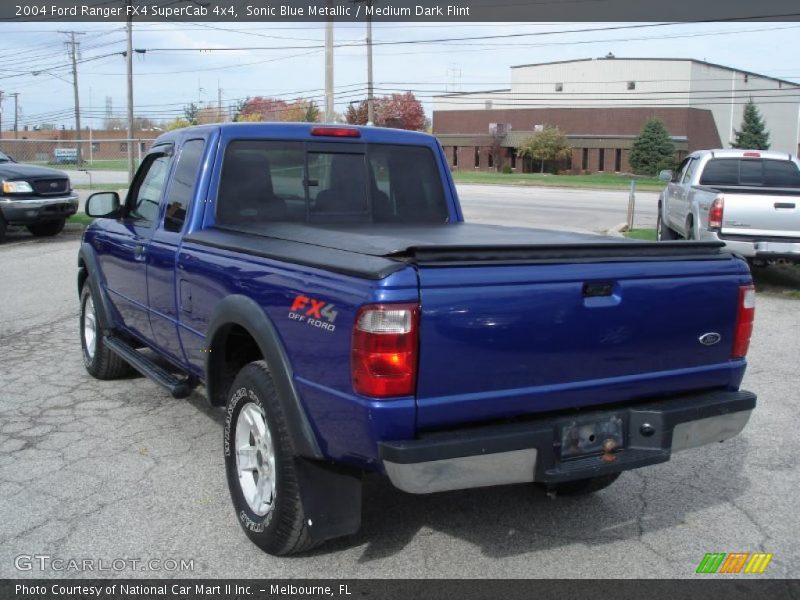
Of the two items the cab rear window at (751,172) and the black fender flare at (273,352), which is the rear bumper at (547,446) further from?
the cab rear window at (751,172)

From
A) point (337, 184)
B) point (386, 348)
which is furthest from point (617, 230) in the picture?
point (386, 348)

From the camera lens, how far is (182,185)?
16.3 ft

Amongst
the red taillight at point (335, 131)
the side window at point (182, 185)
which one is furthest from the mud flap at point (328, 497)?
the red taillight at point (335, 131)

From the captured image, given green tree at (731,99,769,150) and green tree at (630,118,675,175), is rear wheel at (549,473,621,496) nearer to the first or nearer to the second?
green tree at (630,118,675,175)

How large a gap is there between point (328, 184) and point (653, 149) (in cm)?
6276

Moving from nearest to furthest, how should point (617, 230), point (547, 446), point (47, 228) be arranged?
1. point (547, 446)
2. point (47, 228)
3. point (617, 230)

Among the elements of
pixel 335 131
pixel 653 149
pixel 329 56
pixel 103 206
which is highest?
pixel 329 56

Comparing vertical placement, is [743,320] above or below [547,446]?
above

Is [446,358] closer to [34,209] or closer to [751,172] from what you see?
[751,172]

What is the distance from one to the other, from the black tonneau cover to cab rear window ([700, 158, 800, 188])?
29.0ft

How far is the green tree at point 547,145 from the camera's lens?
6956 cm

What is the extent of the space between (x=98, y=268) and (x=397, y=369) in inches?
160

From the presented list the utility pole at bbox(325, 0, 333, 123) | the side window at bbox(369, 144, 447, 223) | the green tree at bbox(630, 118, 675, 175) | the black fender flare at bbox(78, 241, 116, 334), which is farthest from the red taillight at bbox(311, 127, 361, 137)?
the green tree at bbox(630, 118, 675, 175)
